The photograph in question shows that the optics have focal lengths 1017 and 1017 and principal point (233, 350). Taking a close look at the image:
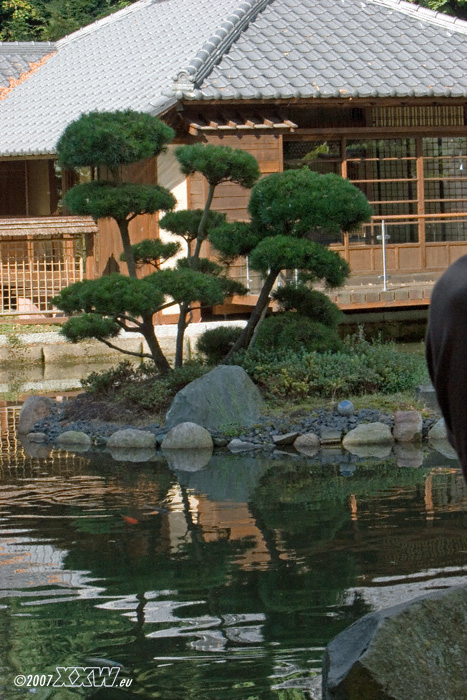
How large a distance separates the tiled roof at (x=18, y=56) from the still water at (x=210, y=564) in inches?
581

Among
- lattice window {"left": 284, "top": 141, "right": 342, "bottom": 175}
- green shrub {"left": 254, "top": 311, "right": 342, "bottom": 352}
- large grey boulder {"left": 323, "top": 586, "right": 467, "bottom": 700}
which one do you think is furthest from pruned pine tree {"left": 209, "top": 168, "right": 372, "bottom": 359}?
lattice window {"left": 284, "top": 141, "right": 342, "bottom": 175}

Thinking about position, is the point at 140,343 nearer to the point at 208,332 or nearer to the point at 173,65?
the point at 208,332

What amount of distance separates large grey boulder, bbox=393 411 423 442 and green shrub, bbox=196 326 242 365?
2570 mm

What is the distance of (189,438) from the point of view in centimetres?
1012

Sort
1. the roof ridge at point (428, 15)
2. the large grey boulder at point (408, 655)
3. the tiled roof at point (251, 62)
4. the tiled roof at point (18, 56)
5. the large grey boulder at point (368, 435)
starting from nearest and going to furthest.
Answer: the large grey boulder at point (408, 655), the large grey boulder at point (368, 435), the tiled roof at point (251, 62), the roof ridge at point (428, 15), the tiled roof at point (18, 56)

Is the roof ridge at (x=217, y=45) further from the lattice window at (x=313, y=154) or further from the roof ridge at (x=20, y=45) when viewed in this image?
the roof ridge at (x=20, y=45)

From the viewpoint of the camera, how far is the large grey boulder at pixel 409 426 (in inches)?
395

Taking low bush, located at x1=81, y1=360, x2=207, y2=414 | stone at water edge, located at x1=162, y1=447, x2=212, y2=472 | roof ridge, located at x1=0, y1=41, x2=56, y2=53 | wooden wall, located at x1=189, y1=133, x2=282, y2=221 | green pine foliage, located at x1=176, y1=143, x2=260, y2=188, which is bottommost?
stone at water edge, located at x1=162, y1=447, x2=212, y2=472

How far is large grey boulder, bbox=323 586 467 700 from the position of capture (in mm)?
3656

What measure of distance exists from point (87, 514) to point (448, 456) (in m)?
3.58

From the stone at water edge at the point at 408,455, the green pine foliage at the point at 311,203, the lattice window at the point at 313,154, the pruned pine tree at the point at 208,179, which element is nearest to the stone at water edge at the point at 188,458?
the pruned pine tree at the point at 208,179

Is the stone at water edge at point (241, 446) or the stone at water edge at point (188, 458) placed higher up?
the stone at water edge at point (241, 446)

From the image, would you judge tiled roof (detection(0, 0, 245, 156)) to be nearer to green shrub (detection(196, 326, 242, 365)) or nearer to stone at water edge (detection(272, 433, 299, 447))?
green shrub (detection(196, 326, 242, 365))

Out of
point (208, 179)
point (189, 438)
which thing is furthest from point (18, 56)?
point (189, 438)
